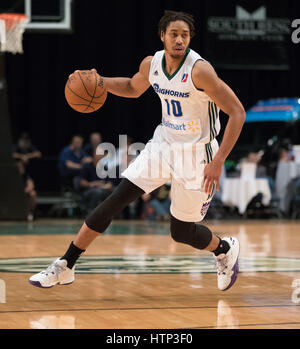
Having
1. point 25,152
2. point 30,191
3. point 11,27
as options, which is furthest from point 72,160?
point 11,27

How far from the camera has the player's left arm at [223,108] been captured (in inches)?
185

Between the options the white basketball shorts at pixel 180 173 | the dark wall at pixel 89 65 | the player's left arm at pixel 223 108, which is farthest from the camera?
the dark wall at pixel 89 65

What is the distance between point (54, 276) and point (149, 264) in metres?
2.05

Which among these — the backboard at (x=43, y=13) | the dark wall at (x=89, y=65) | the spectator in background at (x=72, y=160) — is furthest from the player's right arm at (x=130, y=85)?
the dark wall at (x=89, y=65)

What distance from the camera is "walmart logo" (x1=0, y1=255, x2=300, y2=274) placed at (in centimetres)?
632

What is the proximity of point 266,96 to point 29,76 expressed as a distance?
5.99m

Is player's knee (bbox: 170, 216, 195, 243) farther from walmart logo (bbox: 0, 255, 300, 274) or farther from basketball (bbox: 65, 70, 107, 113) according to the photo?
walmart logo (bbox: 0, 255, 300, 274)

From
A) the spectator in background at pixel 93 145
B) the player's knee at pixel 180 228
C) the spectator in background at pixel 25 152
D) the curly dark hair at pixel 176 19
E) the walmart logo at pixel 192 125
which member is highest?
the curly dark hair at pixel 176 19

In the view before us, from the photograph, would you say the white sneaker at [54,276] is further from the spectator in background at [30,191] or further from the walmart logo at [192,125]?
the spectator in background at [30,191]

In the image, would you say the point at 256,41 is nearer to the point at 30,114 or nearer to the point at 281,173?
the point at 281,173

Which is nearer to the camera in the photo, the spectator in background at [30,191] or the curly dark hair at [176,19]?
the curly dark hair at [176,19]
